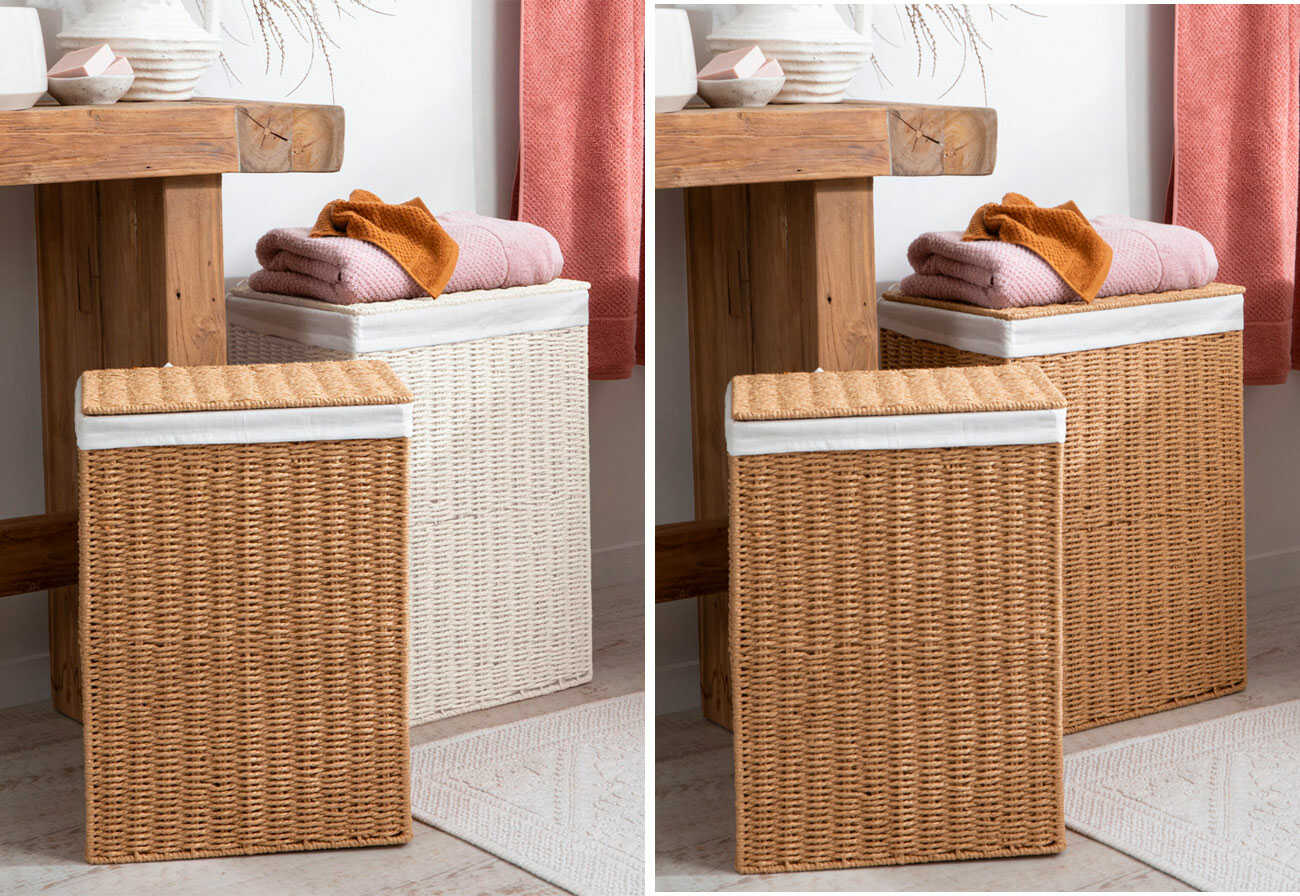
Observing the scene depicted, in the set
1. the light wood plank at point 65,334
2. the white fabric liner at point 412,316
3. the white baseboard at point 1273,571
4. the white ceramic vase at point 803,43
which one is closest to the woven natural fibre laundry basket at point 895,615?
the white ceramic vase at point 803,43

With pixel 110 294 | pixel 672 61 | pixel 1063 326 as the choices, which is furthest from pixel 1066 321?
pixel 110 294

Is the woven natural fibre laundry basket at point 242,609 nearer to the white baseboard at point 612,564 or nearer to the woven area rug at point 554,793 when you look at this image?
the woven area rug at point 554,793

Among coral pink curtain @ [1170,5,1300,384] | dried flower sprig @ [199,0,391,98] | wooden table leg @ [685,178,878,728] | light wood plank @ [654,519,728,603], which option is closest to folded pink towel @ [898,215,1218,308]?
wooden table leg @ [685,178,878,728]

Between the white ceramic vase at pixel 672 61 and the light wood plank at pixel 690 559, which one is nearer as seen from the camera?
the white ceramic vase at pixel 672 61

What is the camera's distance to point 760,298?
1.60 meters

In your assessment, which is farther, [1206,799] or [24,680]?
[24,680]

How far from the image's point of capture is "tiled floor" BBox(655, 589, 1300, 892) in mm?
1344

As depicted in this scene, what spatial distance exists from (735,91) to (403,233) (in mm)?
471

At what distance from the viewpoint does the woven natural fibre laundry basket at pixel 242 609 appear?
1321 millimetres

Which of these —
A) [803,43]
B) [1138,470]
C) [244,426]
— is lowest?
[1138,470]

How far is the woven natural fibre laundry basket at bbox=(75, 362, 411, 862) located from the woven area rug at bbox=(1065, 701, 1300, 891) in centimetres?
73

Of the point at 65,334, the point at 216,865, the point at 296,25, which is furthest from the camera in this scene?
the point at 296,25

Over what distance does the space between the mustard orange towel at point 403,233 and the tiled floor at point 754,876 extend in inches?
22.7

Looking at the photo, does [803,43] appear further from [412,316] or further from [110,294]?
[110,294]
